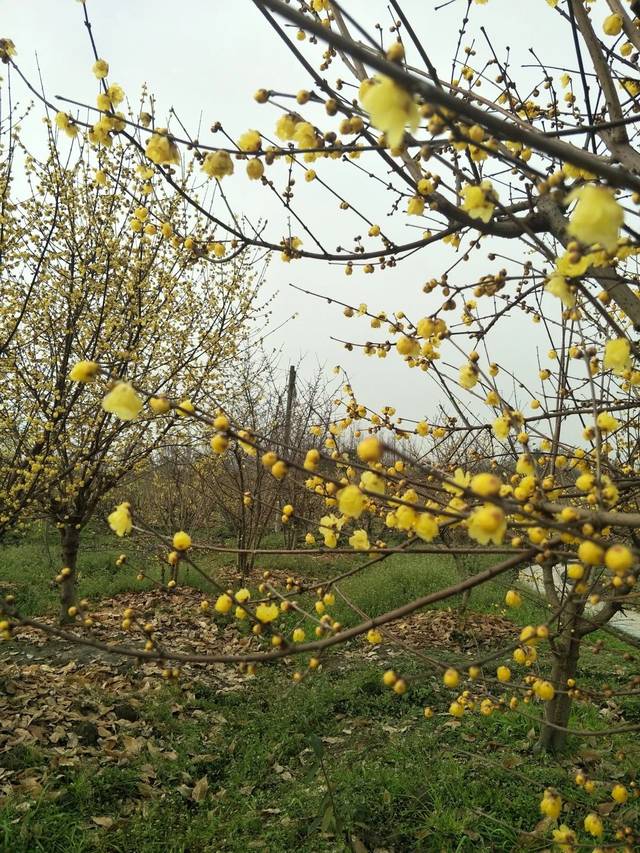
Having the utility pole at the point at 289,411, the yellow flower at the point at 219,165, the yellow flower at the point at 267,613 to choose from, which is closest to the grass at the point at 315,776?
the yellow flower at the point at 267,613

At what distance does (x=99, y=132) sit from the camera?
1.76 metres

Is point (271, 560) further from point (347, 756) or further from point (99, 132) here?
point (99, 132)

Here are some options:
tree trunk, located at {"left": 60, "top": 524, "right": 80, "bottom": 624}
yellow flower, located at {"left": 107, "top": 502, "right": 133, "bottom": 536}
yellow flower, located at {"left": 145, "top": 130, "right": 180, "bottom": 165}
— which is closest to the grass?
yellow flower, located at {"left": 107, "top": 502, "right": 133, "bottom": 536}

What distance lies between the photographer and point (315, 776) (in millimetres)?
3699

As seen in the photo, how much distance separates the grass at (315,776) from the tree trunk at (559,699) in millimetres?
130

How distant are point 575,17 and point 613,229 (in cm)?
182

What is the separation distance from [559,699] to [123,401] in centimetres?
379

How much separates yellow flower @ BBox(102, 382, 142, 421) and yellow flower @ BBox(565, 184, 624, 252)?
39.4 inches

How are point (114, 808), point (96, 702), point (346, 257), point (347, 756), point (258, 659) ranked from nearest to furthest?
point (258, 659), point (346, 257), point (114, 808), point (347, 756), point (96, 702)

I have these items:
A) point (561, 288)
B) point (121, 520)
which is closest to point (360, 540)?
point (121, 520)

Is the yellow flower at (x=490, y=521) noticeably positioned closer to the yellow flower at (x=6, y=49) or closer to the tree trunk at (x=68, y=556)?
the yellow flower at (x=6, y=49)

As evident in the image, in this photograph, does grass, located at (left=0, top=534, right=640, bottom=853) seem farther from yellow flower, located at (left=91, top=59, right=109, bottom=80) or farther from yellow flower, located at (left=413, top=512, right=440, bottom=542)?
yellow flower, located at (left=91, top=59, right=109, bottom=80)

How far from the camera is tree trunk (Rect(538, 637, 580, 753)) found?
11.5ft

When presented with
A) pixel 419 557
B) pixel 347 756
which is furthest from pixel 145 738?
pixel 419 557
